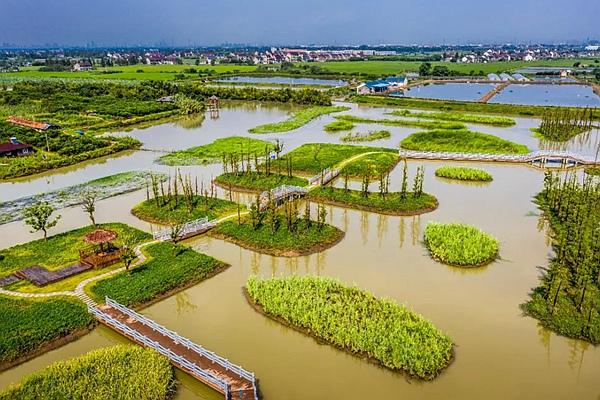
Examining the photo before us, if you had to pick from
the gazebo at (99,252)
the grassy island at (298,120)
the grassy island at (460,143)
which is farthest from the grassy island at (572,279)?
the grassy island at (298,120)

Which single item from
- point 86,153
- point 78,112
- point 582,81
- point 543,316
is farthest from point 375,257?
point 582,81

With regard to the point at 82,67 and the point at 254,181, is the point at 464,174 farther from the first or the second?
the point at 82,67

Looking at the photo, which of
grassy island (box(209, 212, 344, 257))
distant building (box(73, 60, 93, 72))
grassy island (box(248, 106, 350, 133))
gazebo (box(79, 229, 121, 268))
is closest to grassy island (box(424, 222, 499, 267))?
grassy island (box(209, 212, 344, 257))

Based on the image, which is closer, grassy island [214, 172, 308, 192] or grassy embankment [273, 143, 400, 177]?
grassy island [214, 172, 308, 192]

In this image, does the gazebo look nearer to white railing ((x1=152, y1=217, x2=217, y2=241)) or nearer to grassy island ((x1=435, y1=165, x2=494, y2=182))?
white railing ((x1=152, y1=217, x2=217, y2=241))

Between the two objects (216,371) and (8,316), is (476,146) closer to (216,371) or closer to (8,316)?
(216,371)
